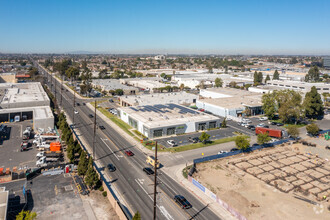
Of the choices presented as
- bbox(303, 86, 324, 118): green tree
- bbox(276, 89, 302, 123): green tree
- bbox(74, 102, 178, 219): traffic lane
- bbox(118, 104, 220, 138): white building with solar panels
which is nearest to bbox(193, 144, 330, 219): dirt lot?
bbox(74, 102, 178, 219): traffic lane

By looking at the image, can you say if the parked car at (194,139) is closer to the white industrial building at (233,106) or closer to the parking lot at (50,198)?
the white industrial building at (233,106)

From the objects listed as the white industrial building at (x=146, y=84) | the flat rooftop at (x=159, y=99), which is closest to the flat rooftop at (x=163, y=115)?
the flat rooftop at (x=159, y=99)

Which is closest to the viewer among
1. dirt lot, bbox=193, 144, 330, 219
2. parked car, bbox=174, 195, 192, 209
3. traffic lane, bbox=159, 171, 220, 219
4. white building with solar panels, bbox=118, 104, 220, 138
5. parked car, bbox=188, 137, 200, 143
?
traffic lane, bbox=159, 171, 220, 219

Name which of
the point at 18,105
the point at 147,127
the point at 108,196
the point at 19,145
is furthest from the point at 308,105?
the point at 18,105

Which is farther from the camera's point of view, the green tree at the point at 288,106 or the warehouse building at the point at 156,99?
the warehouse building at the point at 156,99

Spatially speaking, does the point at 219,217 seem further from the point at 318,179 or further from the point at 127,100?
the point at 127,100

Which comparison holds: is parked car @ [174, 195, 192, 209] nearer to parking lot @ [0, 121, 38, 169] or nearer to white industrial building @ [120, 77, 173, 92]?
parking lot @ [0, 121, 38, 169]
